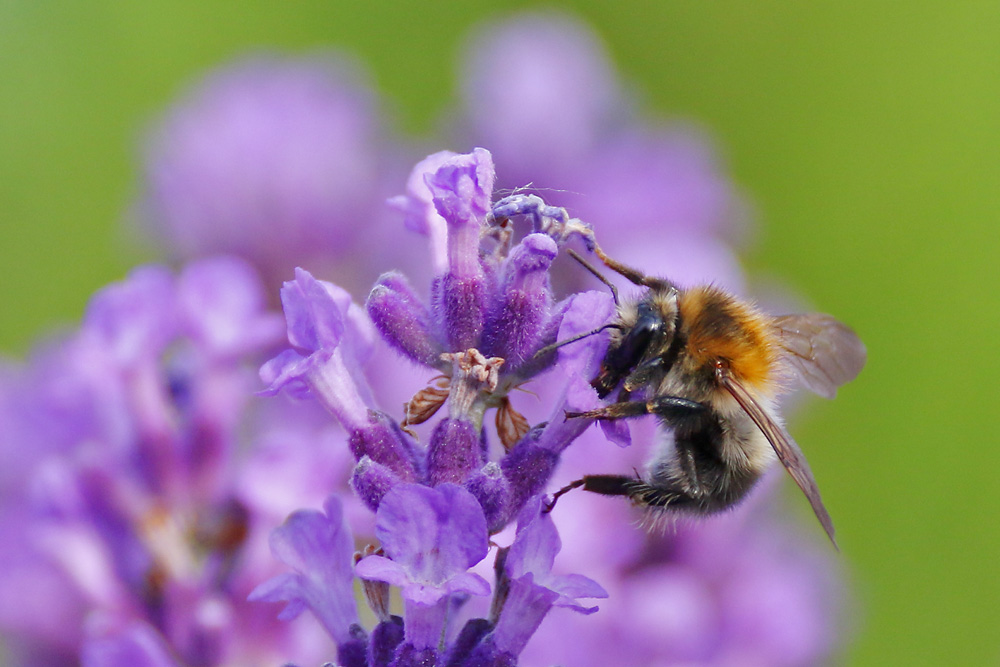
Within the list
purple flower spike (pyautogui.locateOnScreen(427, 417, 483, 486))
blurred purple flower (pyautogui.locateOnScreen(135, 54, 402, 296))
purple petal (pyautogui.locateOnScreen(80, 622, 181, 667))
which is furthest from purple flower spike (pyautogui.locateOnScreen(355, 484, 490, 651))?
blurred purple flower (pyautogui.locateOnScreen(135, 54, 402, 296))

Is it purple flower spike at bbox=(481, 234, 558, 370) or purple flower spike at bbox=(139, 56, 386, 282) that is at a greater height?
purple flower spike at bbox=(139, 56, 386, 282)

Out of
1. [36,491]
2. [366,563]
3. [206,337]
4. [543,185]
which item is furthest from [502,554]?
[543,185]

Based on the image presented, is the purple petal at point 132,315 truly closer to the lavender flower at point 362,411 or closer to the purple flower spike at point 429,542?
the lavender flower at point 362,411

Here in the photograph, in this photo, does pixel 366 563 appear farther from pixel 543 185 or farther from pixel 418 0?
pixel 418 0

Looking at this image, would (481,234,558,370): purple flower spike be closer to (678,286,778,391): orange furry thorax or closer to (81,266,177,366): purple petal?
(678,286,778,391): orange furry thorax

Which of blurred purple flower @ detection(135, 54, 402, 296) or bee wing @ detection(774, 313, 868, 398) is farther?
blurred purple flower @ detection(135, 54, 402, 296)
